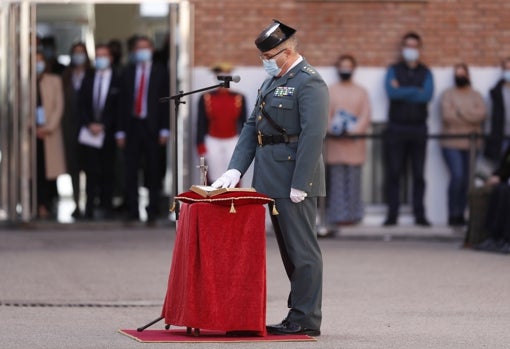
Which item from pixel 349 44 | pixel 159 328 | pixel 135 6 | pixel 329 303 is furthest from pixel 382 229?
pixel 159 328

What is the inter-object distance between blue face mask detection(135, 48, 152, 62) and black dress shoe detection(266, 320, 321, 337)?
32.5ft

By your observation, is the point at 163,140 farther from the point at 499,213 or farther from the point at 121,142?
the point at 499,213

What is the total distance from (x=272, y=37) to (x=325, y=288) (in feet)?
12.4

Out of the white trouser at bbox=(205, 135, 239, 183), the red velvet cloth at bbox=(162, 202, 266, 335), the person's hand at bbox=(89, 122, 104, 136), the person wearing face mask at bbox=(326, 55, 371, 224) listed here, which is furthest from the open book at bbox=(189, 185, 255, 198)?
the person's hand at bbox=(89, 122, 104, 136)

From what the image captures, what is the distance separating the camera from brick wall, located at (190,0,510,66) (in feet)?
64.6

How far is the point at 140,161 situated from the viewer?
2009 cm

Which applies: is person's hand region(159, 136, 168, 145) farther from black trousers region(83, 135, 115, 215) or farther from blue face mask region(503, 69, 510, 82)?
blue face mask region(503, 69, 510, 82)

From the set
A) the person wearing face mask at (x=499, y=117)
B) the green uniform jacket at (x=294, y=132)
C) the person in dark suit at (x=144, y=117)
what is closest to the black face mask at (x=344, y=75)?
the person wearing face mask at (x=499, y=117)

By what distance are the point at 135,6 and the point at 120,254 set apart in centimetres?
505

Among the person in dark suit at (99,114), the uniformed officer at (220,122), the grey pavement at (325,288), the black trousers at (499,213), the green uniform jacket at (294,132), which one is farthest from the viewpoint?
the person in dark suit at (99,114)

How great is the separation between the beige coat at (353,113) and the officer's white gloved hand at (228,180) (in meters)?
9.20

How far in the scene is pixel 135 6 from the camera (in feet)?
66.6

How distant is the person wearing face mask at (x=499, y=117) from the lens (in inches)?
767

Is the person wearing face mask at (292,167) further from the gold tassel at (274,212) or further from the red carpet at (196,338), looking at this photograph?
the red carpet at (196,338)
